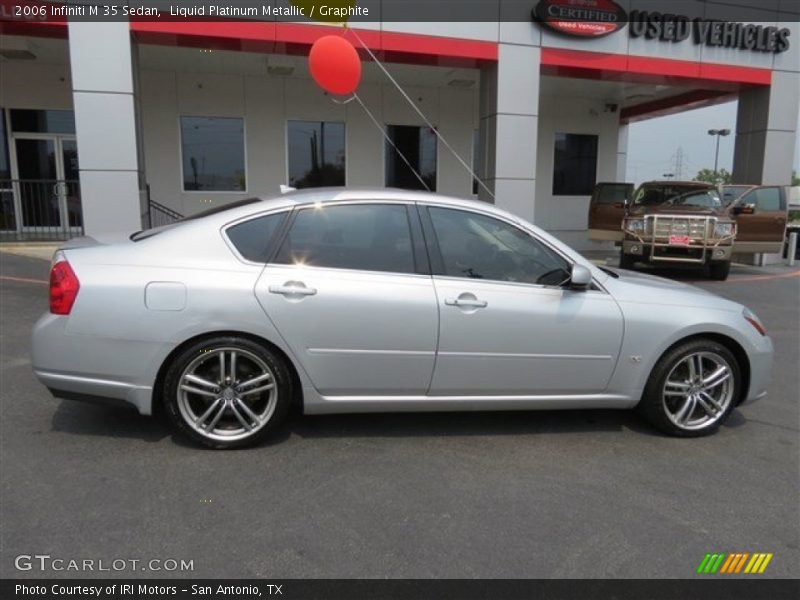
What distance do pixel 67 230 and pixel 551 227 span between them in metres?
12.7

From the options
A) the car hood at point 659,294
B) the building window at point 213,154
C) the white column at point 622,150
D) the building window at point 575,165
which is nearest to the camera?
the car hood at point 659,294

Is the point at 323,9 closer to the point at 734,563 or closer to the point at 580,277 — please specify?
the point at 580,277

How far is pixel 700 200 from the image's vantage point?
40.5 feet

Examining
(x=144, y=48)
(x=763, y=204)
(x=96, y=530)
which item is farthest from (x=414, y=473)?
(x=763, y=204)

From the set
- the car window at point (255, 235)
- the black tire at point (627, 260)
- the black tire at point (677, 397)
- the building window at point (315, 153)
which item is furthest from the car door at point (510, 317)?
the building window at point (315, 153)

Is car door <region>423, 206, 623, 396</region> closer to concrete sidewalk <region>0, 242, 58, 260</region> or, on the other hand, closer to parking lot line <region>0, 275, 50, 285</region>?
parking lot line <region>0, 275, 50, 285</region>

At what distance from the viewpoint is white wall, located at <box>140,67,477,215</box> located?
14648 mm

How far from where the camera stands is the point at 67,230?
13594 millimetres

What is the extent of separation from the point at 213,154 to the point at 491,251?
12.7m

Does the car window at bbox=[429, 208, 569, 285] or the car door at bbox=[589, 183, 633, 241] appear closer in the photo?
the car window at bbox=[429, 208, 569, 285]

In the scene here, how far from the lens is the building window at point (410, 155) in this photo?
16312mm

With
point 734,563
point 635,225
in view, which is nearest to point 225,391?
point 734,563

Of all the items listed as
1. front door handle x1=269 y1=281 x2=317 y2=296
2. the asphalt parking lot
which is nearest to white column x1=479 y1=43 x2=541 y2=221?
the asphalt parking lot
